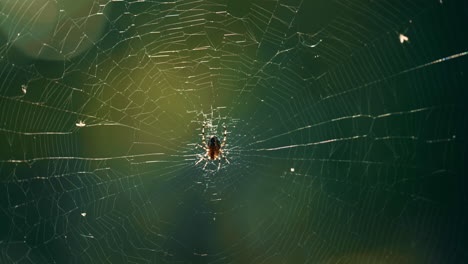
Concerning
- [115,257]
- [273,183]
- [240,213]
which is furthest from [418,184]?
[115,257]

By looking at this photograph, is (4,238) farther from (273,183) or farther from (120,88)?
(273,183)

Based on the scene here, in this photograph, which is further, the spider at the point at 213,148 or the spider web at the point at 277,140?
the spider web at the point at 277,140

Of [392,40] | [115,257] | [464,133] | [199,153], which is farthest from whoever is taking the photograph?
[115,257]

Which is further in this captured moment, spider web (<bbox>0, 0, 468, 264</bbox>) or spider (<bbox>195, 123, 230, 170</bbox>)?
spider web (<bbox>0, 0, 468, 264</bbox>)

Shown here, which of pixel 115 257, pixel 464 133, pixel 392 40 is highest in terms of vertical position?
pixel 392 40

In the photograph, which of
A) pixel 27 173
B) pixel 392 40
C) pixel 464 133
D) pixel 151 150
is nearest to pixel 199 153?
pixel 151 150

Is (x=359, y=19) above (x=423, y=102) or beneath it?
above

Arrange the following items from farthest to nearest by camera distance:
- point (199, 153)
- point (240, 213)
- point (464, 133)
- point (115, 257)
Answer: point (240, 213), point (115, 257), point (464, 133), point (199, 153)

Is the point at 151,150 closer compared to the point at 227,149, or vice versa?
the point at 227,149

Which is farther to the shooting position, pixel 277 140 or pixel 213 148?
pixel 277 140

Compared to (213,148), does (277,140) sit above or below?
above
